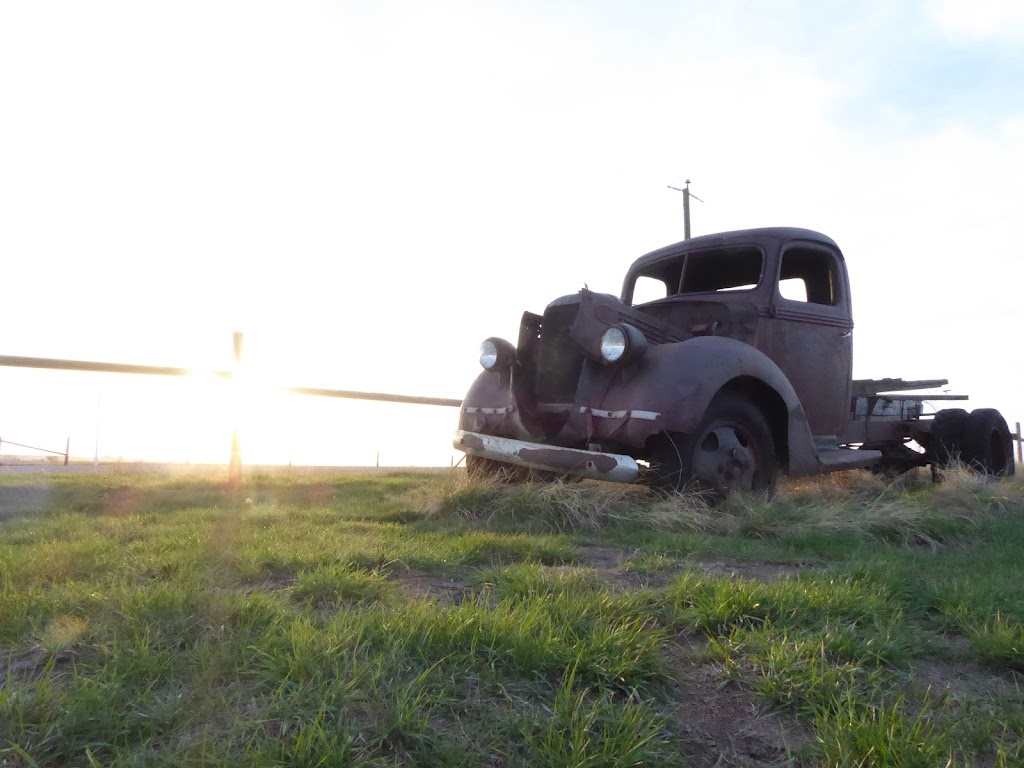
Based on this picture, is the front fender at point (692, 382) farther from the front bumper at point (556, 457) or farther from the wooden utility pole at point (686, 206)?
the wooden utility pole at point (686, 206)

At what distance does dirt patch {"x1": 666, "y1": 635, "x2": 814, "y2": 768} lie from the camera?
5.46 feet

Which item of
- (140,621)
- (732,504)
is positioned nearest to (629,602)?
(140,621)

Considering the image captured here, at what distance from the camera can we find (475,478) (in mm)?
5613

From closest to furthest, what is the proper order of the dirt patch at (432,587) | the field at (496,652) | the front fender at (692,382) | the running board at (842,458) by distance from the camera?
the field at (496,652) < the dirt patch at (432,587) < the front fender at (692,382) < the running board at (842,458)

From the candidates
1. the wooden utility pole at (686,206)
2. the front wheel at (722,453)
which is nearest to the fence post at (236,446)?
the front wheel at (722,453)

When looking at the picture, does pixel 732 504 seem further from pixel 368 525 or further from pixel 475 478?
pixel 368 525

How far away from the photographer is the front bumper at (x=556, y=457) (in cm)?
455

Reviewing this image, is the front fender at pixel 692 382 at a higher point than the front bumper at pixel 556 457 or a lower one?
higher

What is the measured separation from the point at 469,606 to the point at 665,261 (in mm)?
5109

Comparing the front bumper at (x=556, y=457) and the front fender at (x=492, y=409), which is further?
the front fender at (x=492, y=409)

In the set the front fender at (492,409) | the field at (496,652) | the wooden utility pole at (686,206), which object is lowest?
the field at (496,652)

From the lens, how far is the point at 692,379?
4.76 meters

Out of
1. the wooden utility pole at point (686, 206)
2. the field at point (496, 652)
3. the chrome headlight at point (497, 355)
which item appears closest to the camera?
the field at point (496, 652)

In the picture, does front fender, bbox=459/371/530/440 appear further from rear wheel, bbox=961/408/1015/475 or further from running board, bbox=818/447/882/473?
rear wheel, bbox=961/408/1015/475
